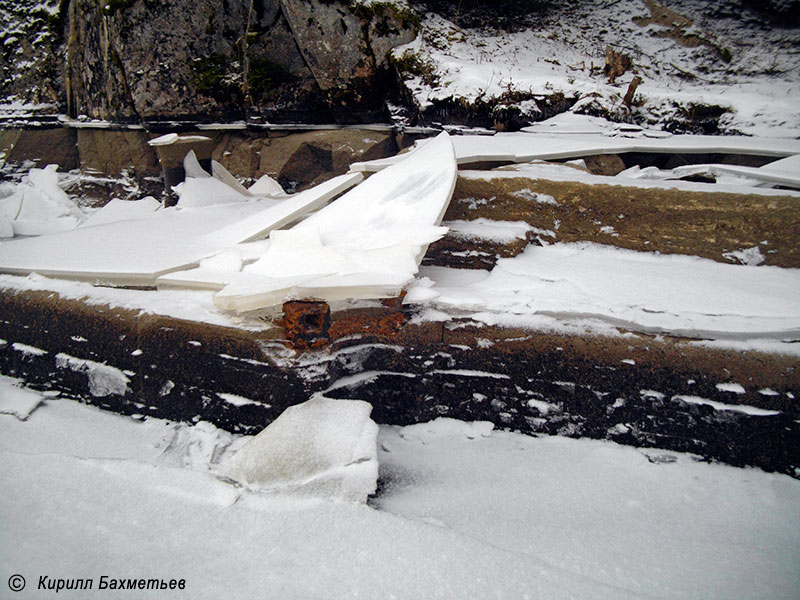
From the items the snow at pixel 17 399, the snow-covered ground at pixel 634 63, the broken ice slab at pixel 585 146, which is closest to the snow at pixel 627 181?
the broken ice slab at pixel 585 146

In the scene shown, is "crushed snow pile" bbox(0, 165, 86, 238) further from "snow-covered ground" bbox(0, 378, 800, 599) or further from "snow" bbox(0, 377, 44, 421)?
"snow-covered ground" bbox(0, 378, 800, 599)

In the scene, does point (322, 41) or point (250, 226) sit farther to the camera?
point (322, 41)

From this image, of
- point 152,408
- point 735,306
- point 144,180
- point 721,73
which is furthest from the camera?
point 144,180

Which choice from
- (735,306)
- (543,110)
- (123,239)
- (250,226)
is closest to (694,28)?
(543,110)

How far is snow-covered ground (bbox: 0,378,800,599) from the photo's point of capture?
3.24 feet

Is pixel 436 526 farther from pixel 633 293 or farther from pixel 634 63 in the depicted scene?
pixel 634 63

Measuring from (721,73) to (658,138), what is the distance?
2361 mm

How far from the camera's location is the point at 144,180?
19.8 ft

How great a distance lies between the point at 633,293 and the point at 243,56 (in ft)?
17.8

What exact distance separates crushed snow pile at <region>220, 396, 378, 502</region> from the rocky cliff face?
14.9 feet

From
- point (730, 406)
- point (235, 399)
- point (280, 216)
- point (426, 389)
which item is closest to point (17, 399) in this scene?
point (235, 399)

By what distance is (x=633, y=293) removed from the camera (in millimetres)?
1647

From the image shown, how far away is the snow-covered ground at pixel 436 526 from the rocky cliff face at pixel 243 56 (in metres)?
4.64

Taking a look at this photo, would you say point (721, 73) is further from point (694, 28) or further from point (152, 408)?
point (152, 408)
